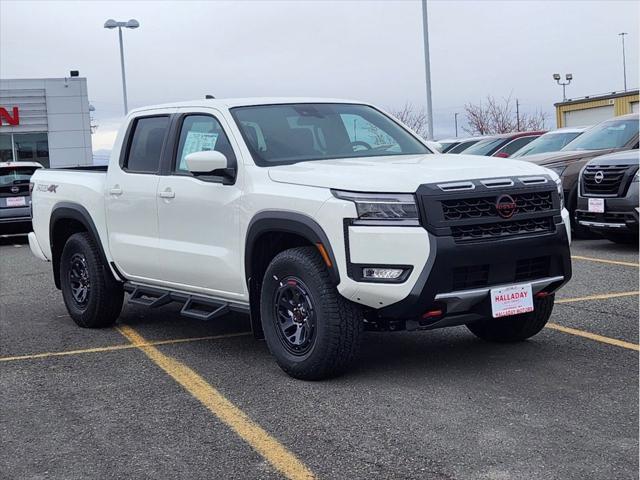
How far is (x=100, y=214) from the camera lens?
789cm

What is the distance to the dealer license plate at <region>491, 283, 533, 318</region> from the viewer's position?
5637 mm

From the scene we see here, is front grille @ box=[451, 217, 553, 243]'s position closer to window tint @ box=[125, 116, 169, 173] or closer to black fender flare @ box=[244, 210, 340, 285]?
black fender flare @ box=[244, 210, 340, 285]

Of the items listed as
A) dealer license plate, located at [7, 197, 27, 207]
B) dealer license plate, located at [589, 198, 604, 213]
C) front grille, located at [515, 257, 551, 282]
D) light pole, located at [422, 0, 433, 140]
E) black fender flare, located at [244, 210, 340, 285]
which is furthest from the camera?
light pole, located at [422, 0, 433, 140]

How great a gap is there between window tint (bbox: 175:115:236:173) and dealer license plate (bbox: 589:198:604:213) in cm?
663

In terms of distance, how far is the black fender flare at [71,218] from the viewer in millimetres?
8000

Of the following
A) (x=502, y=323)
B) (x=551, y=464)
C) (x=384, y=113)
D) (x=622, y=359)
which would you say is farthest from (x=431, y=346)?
(x=551, y=464)

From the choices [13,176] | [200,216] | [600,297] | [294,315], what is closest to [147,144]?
[200,216]

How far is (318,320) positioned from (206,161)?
1.36m

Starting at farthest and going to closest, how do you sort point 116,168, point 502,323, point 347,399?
point 116,168, point 502,323, point 347,399

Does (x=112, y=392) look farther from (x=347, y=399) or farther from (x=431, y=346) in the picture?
(x=431, y=346)

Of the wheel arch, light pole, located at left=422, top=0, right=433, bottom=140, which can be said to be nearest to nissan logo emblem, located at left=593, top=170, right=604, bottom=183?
the wheel arch

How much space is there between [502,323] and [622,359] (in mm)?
885

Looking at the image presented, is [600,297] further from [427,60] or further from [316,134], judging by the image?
[427,60]

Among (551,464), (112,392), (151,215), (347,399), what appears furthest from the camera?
(151,215)
